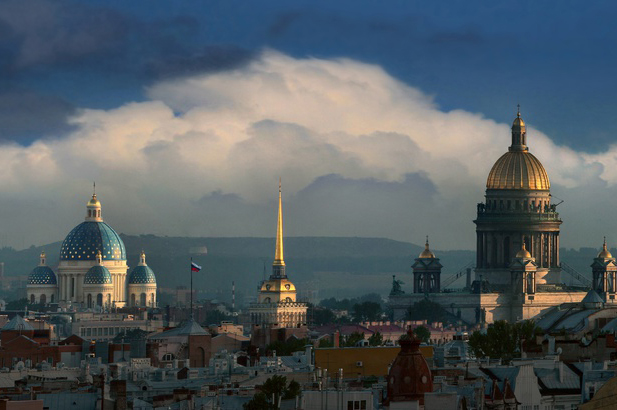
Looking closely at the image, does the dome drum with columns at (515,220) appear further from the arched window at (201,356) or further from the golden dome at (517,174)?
the arched window at (201,356)

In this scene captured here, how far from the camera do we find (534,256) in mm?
187250

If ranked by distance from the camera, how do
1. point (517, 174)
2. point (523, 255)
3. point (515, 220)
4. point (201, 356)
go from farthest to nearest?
point (517, 174)
point (515, 220)
point (523, 255)
point (201, 356)

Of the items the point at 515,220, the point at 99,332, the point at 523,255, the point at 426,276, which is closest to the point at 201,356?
the point at 523,255

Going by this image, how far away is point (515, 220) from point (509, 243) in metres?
1.93

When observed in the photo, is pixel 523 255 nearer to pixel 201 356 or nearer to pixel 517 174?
pixel 517 174

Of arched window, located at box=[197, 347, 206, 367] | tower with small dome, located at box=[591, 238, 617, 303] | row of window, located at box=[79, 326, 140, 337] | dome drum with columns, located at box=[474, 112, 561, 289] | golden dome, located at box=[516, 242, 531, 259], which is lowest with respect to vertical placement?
arched window, located at box=[197, 347, 206, 367]

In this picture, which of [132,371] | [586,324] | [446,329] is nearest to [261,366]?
[132,371]

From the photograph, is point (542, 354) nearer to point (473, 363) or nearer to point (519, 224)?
point (473, 363)

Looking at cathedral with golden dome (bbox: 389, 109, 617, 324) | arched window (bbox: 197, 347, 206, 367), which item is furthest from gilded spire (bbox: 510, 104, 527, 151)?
arched window (bbox: 197, 347, 206, 367)

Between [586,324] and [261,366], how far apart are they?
2120 inches

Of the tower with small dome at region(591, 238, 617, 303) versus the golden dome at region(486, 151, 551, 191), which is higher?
the golden dome at region(486, 151, 551, 191)

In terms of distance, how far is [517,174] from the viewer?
189 meters

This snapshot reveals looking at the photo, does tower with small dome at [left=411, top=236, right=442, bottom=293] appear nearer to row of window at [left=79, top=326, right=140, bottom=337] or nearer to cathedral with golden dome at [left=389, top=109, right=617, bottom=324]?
cathedral with golden dome at [left=389, top=109, right=617, bottom=324]

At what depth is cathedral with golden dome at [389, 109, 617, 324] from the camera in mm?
183000
